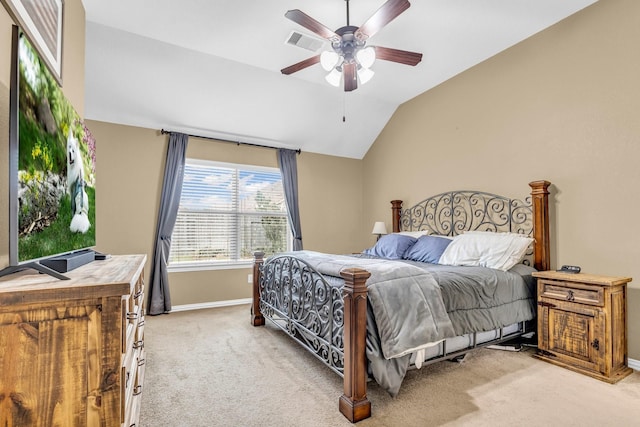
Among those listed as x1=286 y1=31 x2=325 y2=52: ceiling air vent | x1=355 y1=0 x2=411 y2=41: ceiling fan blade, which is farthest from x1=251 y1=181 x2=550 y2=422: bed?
x1=286 y1=31 x2=325 y2=52: ceiling air vent

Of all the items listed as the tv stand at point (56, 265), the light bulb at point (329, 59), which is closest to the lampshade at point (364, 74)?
the light bulb at point (329, 59)

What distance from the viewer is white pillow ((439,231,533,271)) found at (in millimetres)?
2957

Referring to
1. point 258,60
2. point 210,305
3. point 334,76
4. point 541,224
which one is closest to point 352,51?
point 334,76

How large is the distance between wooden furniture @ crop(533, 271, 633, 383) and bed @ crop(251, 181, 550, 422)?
0.19m

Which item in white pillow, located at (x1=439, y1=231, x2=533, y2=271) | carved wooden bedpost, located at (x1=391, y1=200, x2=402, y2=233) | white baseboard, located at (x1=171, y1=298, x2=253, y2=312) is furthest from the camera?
carved wooden bedpost, located at (x1=391, y1=200, x2=402, y2=233)

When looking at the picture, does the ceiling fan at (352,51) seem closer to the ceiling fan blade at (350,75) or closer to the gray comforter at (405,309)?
the ceiling fan blade at (350,75)

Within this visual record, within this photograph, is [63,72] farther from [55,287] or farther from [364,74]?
[364,74]

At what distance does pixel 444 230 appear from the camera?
13.9ft

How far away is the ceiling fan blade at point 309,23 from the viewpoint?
2.19 m

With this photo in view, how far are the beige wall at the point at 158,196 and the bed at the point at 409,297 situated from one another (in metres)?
1.22

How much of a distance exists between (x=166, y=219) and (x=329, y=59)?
9.56ft

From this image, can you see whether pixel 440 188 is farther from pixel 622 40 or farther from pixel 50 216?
pixel 50 216

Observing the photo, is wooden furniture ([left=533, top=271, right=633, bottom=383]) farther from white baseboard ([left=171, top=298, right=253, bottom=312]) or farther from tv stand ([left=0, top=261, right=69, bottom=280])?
white baseboard ([left=171, top=298, right=253, bottom=312])

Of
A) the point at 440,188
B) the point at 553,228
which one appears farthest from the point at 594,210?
the point at 440,188
